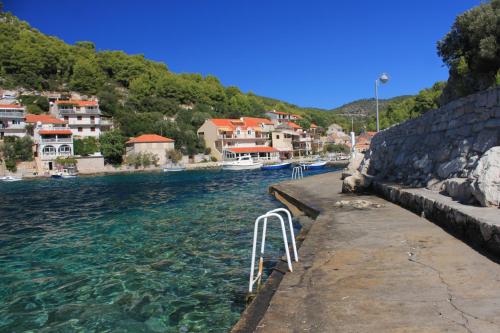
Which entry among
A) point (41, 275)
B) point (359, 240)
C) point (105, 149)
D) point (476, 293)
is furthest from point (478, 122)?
point (105, 149)

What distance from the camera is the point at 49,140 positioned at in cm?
6519

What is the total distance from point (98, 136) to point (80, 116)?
17.7 ft

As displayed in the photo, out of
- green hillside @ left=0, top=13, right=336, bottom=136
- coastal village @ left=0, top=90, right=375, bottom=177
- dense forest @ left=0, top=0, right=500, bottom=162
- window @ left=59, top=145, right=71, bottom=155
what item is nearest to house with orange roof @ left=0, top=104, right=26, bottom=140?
coastal village @ left=0, top=90, right=375, bottom=177

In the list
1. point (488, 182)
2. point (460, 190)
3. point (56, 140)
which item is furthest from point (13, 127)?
point (488, 182)

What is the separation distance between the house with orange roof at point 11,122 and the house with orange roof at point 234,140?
3366cm

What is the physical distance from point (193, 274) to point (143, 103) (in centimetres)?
9413

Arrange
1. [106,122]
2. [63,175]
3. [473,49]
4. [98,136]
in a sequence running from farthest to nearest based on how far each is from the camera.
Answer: [106,122] < [98,136] < [63,175] < [473,49]

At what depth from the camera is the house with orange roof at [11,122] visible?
64.9m

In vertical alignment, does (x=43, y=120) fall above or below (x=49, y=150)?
above

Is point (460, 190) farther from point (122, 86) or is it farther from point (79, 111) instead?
point (122, 86)

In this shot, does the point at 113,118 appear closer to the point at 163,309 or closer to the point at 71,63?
the point at 71,63

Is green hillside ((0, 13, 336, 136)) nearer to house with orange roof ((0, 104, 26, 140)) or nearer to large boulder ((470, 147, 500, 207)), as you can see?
house with orange roof ((0, 104, 26, 140))

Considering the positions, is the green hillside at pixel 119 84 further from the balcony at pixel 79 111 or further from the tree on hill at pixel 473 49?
the tree on hill at pixel 473 49

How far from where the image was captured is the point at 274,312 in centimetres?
383
